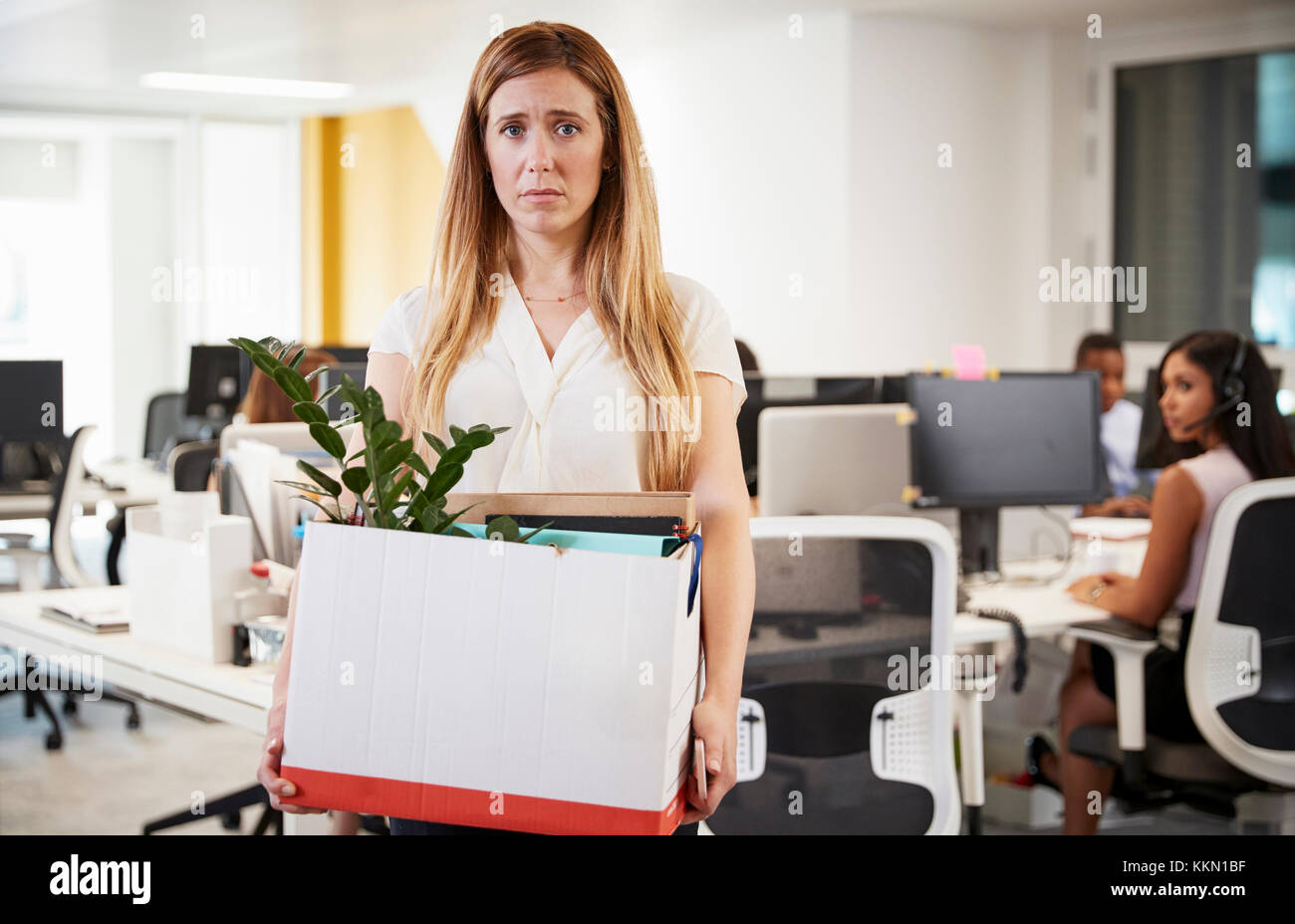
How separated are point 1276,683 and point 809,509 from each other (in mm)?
1102

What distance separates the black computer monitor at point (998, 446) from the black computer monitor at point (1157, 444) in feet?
0.53

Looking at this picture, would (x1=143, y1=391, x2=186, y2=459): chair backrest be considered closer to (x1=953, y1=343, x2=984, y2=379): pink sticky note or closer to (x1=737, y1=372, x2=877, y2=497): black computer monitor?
(x1=737, y1=372, x2=877, y2=497): black computer monitor

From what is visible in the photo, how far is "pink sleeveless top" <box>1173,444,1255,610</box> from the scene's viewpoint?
285 cm

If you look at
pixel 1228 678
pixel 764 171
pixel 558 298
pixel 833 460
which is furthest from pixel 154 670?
pixel 764 171

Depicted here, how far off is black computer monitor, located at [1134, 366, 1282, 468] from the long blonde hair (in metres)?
2.05

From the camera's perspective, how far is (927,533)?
2.05m

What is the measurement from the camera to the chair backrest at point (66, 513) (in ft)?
13.9

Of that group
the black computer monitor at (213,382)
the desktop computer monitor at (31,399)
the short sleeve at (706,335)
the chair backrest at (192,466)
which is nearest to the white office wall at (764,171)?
the black computer monitor at (213,382)

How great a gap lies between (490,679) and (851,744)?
1.13m

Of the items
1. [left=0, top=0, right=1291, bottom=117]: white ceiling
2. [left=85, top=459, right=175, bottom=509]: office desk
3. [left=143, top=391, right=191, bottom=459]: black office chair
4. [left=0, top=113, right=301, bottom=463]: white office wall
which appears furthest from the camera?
[left=0, top=113, right=301, bottom=463]: white office wall

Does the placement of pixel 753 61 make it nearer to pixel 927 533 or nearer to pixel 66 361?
pixel 66 361

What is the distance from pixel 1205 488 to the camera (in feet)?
9.41

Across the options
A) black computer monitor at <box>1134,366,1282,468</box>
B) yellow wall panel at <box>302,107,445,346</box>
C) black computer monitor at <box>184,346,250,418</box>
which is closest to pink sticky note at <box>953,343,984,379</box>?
black computer monitor at <box>1134,366,1282,468</box>

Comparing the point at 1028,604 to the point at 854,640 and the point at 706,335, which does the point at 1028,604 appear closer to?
the point at 854,640
